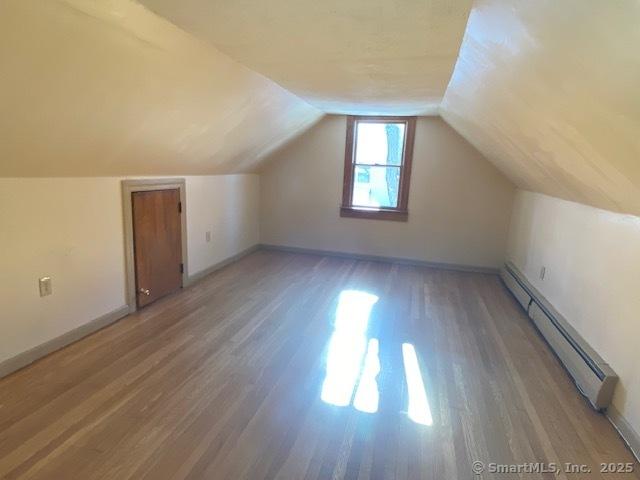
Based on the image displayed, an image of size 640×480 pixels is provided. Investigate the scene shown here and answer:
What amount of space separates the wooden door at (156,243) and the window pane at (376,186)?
2468 millimetres

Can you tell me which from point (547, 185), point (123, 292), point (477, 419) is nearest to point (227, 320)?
point (123, 292)

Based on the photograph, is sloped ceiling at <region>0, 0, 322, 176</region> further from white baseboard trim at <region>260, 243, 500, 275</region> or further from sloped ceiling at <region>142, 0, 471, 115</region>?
white baseboard trim at <region>260, 243, 500, 275</region>

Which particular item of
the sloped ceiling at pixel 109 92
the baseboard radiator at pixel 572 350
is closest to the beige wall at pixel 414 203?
the baseboard radiator at pixel 572 350

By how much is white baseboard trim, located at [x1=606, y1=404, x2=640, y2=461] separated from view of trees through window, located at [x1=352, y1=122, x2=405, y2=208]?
11.0ft

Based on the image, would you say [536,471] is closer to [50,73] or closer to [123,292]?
[50,73]

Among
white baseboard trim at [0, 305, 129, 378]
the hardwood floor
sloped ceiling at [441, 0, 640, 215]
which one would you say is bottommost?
the hardwood floor

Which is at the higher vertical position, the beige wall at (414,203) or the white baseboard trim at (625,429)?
the beige wall at (414,203)

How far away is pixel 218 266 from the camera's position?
4.46 metres

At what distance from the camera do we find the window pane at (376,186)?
4.93 m

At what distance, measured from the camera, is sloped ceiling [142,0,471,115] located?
152 centimetres

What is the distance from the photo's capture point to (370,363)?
2.46 m

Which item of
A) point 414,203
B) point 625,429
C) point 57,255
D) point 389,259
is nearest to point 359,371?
point 625,429

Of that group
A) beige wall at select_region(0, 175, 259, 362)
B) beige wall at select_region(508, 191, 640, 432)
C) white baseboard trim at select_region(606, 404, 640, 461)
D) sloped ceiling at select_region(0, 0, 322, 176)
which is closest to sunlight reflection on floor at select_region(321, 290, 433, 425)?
white baseboard trim at select_region(606, 404, 640, 461)

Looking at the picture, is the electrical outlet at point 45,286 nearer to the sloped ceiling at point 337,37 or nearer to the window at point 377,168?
the sloped ceiling at point 337,37
